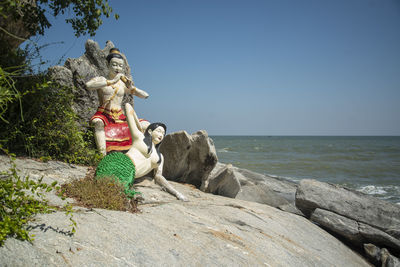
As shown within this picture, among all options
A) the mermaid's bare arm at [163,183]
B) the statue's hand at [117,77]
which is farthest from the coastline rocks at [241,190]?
the statue's hand at [117,77]

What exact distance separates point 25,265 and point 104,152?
3.45 metres

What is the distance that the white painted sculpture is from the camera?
523 centimetres

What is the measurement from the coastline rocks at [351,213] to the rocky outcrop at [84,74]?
5551mm

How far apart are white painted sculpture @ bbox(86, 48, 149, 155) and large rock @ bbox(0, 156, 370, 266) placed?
107 centimetres

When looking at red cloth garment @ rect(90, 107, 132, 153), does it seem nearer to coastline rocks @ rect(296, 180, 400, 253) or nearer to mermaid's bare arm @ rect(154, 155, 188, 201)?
mermaid's bare arm @ rect(154, 155, 188, 201)

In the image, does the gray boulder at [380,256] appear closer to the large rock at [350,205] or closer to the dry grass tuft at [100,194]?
the large rock at [350,205]

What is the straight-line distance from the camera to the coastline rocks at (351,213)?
215 inches

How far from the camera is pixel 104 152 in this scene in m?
5.13

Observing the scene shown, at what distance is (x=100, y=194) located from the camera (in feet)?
10.6

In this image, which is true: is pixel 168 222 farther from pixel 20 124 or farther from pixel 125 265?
pixel 20 124

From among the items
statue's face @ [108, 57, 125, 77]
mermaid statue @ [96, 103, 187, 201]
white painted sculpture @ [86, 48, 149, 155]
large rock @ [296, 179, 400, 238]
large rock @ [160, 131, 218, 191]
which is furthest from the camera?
large rock @ [160, 131, 218, 191]

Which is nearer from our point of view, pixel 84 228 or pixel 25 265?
pixel 25 265

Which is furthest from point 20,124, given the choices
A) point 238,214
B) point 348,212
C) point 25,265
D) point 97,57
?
point 348,212

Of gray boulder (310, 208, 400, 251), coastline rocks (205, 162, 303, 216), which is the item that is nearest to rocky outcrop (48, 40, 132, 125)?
coastline rocks (205, 162, 303, 216)
